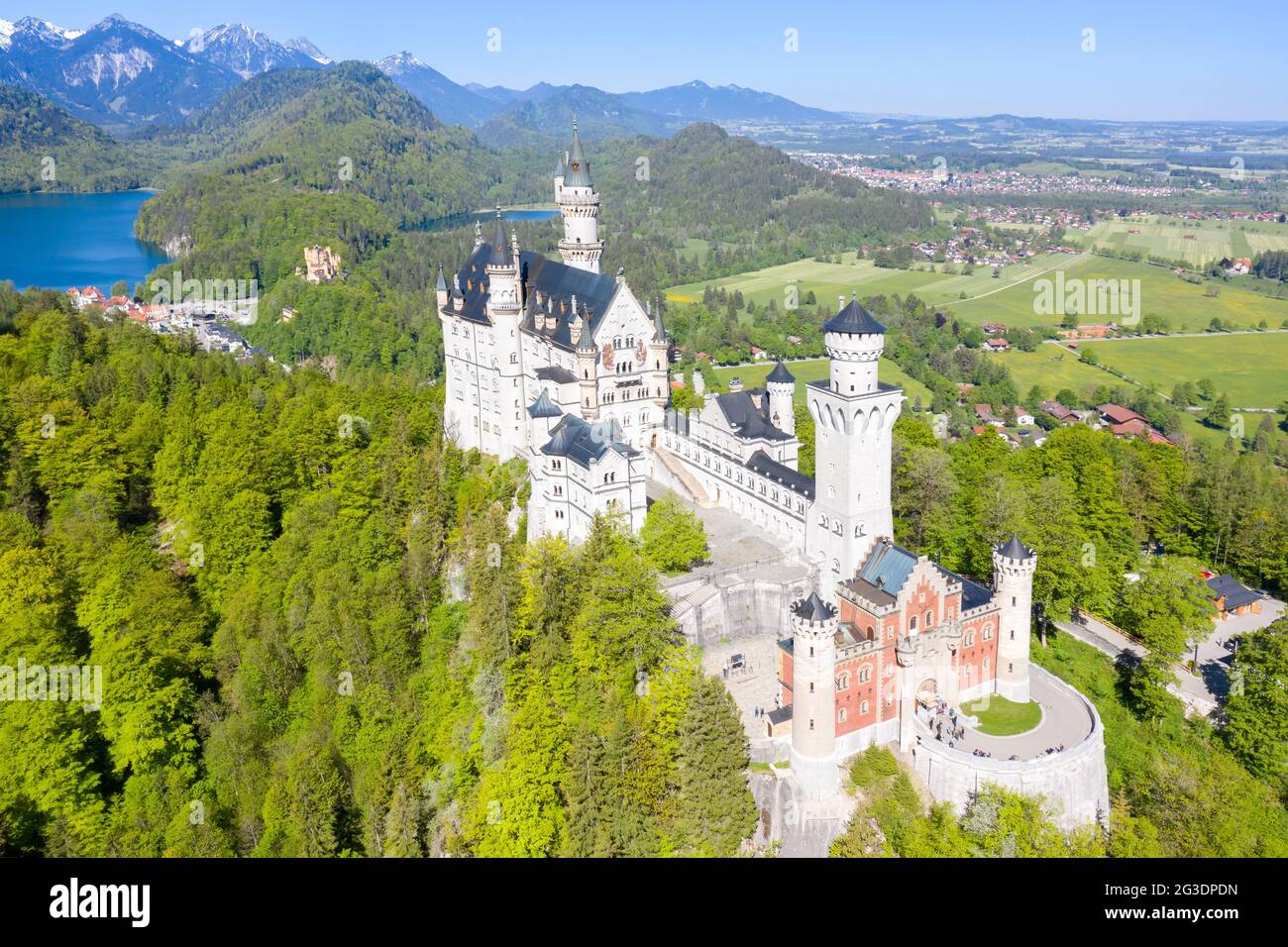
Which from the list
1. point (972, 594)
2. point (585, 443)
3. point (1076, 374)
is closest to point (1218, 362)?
point (1076, 374)

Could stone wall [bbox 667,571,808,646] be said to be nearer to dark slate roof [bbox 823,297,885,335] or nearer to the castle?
the castle

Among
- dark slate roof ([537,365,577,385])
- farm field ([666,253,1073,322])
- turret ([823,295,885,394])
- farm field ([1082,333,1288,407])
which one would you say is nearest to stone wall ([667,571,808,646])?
turret ([823,295,885,394])

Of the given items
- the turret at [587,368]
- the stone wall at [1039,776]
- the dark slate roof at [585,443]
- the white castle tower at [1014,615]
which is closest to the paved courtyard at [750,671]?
the stone wall at [1039,776]

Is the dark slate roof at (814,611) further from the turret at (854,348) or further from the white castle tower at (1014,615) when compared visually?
the turret at (854,348)

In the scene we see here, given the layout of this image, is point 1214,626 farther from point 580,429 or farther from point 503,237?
point 503,237

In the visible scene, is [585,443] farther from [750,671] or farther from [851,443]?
[750,671]
